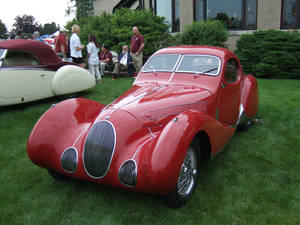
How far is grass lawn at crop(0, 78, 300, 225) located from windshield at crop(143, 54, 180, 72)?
1.57 meters

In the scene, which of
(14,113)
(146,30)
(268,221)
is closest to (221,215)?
(268,221)

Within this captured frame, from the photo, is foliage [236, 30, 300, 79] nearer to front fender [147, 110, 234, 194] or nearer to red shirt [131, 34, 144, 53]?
red shirt [131, 34, 144, 53]

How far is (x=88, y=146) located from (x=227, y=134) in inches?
74.4

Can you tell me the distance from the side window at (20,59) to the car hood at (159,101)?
3.95 meters

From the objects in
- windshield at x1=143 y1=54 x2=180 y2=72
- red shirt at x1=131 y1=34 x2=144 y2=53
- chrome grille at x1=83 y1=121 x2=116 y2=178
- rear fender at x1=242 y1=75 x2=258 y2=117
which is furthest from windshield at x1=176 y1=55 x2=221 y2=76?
red shirt at x1=131 y1=34 x2=144 y2=53

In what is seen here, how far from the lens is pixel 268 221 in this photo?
2.74m

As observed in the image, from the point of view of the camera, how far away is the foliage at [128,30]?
12086mm

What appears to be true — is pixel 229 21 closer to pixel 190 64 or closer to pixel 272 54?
pixel 272 54

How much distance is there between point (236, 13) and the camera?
12.7 meters

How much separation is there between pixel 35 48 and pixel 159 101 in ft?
15.2

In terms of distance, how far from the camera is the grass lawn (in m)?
2.83

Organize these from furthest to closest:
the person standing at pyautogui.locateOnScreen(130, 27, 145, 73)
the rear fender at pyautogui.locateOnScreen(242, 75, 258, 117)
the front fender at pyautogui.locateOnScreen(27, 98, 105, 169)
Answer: the person standing at pyautogui.locateOnScreen(130, 27, 145, 73) < the rear fender at pyautogui.locateOnScreen(242, 75, 258, 117) < the front fender at pyautogui.locateOnScreen(27, 98, 105, 169)

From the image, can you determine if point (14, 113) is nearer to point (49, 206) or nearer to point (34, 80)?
point (34, 80)

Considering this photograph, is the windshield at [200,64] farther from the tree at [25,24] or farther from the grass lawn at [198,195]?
the tree at [25,24]
